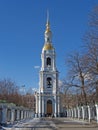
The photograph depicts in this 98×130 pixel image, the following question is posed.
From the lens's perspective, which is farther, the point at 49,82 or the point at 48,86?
the point at 49,82

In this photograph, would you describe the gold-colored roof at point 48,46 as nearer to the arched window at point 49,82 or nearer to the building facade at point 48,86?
the building facade at point 48,86

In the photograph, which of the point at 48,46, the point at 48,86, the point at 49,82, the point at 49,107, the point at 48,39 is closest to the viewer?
the point at 49,107

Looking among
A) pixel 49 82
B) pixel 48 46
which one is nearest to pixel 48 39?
pixel 48 46

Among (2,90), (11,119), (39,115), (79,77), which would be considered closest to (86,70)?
(79,77)

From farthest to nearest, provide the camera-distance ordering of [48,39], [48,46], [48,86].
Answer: [48,39]
[48,46]
[48,86]

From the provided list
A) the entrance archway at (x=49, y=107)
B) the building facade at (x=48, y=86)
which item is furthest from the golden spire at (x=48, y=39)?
the entrance archway at (x=49, y=107)

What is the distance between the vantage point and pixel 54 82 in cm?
8650

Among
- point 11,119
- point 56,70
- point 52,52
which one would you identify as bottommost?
point 11,119

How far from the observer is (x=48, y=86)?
86.8 m

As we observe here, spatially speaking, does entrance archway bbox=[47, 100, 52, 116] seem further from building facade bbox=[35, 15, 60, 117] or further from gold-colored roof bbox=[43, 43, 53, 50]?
gold-colored roof bbox=[43, 43, 53, 50]

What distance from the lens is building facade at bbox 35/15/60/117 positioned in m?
83.1

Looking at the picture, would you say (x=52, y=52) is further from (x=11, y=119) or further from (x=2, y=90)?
(x=11, y=119)

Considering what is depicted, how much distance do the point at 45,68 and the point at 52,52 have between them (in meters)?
5.31

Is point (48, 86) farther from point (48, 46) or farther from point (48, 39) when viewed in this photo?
point (48, 39)
